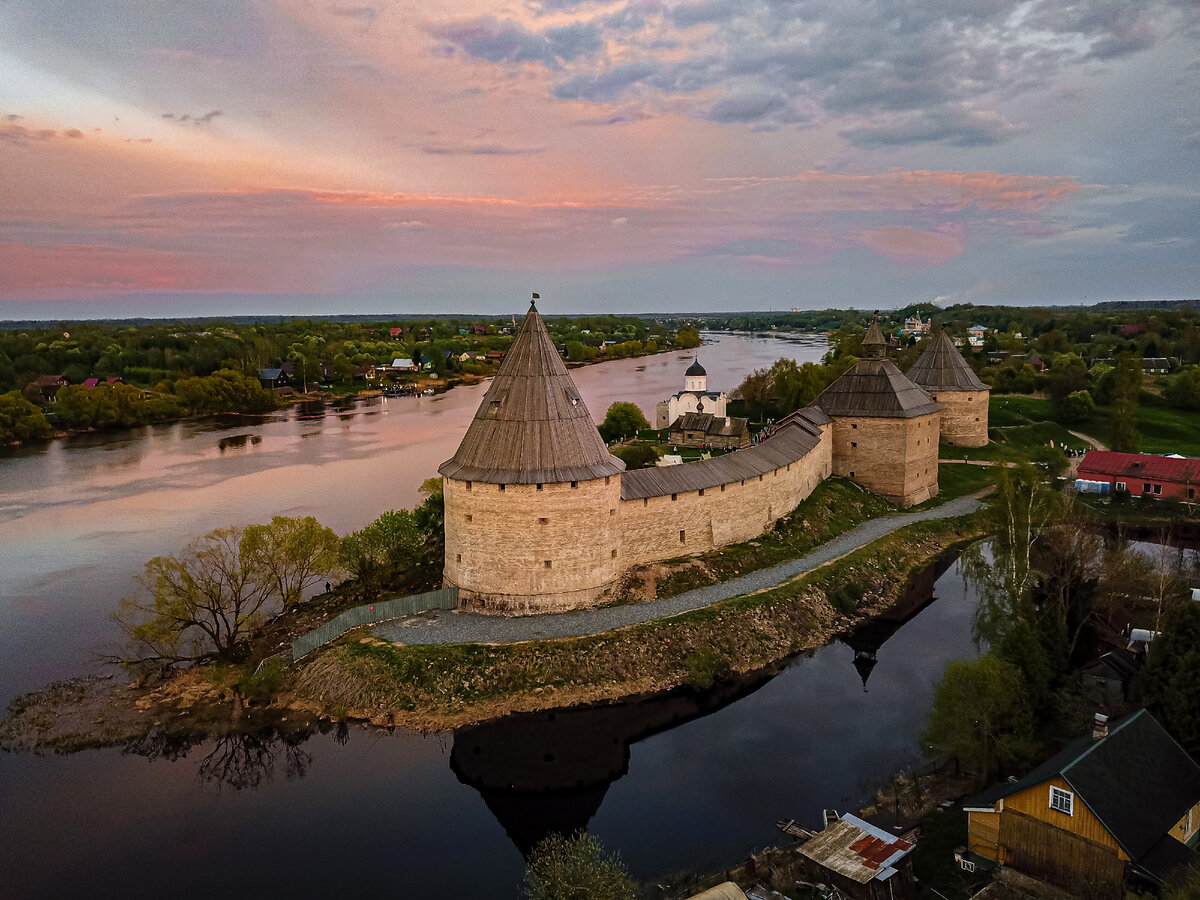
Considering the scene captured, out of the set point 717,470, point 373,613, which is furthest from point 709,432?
point 373,613

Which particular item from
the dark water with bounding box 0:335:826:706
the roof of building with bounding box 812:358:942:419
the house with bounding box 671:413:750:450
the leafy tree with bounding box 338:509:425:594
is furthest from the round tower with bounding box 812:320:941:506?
the dark water with bounding box 0:335:826:706

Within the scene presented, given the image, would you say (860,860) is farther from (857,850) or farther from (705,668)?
(705,668)

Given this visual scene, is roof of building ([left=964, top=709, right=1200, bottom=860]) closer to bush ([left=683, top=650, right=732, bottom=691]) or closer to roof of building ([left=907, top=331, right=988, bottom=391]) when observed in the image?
bush ([left=683, top=650, right=732, bottom=691])

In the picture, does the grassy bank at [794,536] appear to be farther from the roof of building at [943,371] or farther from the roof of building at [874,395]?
the roof of building at [943,371]

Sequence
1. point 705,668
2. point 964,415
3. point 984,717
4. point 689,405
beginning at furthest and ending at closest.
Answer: point 689,405
point 964,415
point 705,668
point 984,717

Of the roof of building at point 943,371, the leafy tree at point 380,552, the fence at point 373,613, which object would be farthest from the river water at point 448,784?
the roof of building at point 943,371

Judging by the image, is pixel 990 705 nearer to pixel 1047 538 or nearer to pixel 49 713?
pixel 1047 538

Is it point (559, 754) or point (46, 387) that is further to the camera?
point (46, 387)
